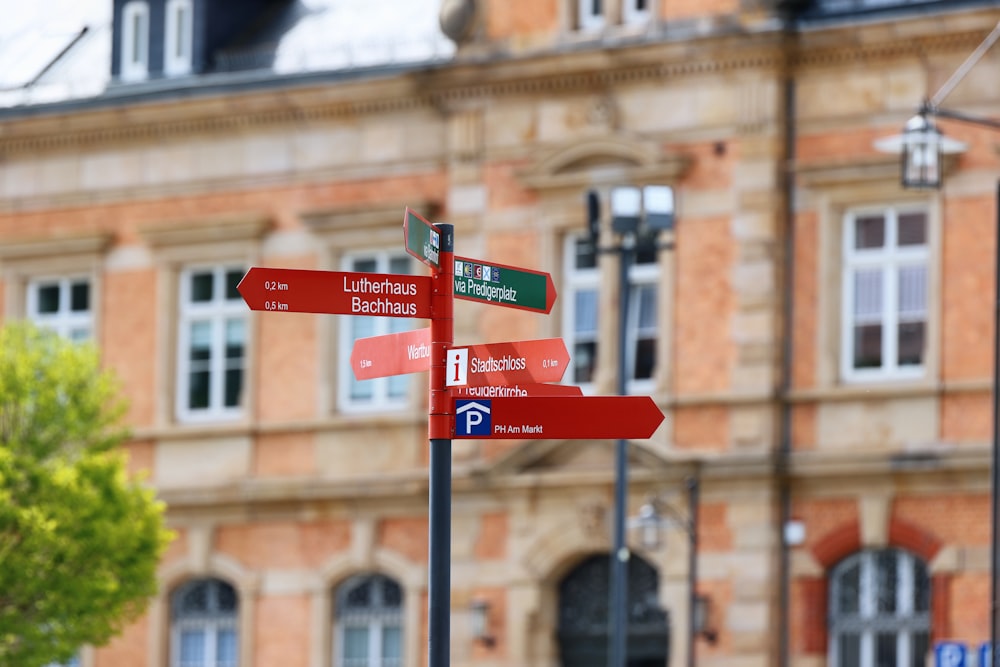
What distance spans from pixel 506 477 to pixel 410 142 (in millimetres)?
4333

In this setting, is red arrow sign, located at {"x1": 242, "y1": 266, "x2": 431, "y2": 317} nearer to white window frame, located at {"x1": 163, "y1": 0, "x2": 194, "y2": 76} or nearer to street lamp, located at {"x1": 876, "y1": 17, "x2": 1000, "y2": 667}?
street lamp, located at {"x1": 876, "y1": 17, "x2": 1000, "y2": 667}

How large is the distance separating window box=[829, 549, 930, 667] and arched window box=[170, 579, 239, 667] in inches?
305

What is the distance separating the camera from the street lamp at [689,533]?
26.1m


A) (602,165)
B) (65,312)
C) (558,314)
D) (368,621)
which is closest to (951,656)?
(558,314)

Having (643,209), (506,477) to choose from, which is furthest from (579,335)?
(643,209)

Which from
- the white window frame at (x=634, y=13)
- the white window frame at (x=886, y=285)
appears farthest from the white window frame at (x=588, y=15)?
the white window frame at (x=886, y=285)

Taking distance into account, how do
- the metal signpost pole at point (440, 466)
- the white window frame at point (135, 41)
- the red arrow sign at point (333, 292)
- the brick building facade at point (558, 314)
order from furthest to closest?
the white window frame at point (135, 41) < the brick building facade at point (558, 314) < the red arrow sign at point (333, 292) < the metal signpost pole at point (440, 466)

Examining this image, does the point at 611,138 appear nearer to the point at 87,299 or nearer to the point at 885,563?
the point at 885,563

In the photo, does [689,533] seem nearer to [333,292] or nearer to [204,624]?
[204,624]

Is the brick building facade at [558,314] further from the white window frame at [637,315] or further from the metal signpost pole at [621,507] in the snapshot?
the metal signpost pole at [621,507]

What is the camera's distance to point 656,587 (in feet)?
96.3

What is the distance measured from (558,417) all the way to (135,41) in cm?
2229

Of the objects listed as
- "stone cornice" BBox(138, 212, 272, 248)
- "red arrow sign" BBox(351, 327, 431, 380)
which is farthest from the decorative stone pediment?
"red arrow sign" BBox(351, 327, 431, 380)

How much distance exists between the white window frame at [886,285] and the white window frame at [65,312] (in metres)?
10.0
